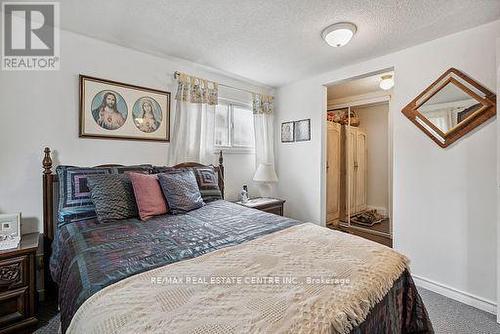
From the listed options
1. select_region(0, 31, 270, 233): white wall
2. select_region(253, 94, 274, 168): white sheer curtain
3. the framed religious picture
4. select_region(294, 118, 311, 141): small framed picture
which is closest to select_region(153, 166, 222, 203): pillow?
select_region(0, 31, 270, 233): white wall

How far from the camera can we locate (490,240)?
77.2 inches

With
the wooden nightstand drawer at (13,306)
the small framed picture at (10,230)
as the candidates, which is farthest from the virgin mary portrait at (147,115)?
the wooden nightstand drawer at (13,306)

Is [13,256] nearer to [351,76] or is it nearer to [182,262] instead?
[182,262]

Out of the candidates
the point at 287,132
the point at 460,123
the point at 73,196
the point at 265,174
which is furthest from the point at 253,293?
the point at 287,132

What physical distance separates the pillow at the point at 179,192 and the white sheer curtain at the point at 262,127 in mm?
1588

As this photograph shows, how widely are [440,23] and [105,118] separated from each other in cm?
311

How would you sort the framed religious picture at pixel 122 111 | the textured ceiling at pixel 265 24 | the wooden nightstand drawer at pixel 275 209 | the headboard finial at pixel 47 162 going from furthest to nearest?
the wooden nightstand drawer at pixel 275 209
the framed religious picture at pixel 122 111
the headboard finial at pixel 47 162
the textured ceiling at pixel 265 24

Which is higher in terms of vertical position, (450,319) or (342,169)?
(342,169)

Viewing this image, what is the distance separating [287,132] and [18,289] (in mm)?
3315

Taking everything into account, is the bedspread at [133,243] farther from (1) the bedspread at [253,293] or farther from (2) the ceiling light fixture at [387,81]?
(2) the ceiling light fixture at [387,81]

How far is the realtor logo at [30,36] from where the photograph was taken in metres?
1.88

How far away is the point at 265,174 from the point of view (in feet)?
10.9

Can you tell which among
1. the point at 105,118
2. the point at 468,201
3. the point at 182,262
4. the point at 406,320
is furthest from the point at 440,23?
the point at 105,118

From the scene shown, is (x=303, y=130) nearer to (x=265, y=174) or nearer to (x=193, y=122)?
(x=265, y=174)
